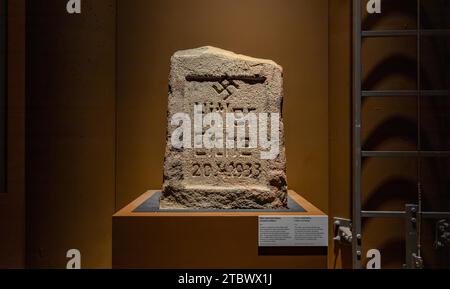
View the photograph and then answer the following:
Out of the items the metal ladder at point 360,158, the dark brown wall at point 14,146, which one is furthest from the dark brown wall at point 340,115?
the dark brown wall at point 14,146

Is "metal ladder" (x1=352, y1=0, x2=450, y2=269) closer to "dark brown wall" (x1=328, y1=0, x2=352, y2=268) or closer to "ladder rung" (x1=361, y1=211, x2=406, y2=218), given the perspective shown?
"ladder rung" (x1=361, y1=211, x2=406, y2=218)

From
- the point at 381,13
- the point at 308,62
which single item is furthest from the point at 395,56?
the point at 308,62

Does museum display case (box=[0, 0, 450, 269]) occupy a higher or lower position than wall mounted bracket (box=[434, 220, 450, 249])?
higher

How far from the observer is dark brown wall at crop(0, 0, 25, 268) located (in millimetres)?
2125

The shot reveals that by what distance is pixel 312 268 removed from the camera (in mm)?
2016

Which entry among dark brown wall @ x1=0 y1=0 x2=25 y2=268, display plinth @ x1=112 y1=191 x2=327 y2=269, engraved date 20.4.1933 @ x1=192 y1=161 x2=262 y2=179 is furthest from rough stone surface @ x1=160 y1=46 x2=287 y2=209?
dark brown wall @ x1=0 y1=0 x2=25 y2=268

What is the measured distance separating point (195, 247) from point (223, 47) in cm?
123

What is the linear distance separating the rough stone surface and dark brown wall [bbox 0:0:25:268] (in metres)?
0.66

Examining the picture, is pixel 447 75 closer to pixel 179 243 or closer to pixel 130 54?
pixel 179 243

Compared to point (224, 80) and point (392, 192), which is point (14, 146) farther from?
point (392, 192)

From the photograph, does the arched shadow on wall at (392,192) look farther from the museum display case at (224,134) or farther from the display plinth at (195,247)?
the display plinth at (195,247)
